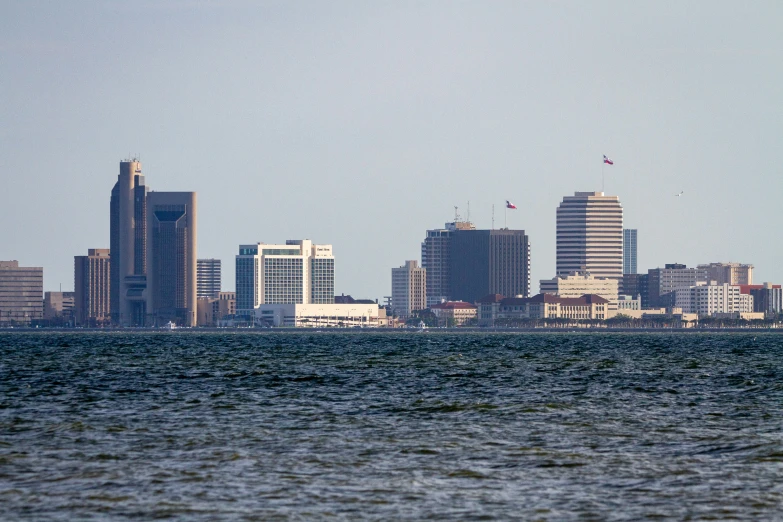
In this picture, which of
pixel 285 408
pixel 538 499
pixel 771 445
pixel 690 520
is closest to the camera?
pixel 690 520

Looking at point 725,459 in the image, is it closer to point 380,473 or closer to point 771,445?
point 771,445

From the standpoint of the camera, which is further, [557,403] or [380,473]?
[557,403]

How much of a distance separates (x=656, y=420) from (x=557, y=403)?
882 centimetres

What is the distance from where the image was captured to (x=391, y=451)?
4175 cm

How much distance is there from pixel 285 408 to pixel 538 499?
1027 inches

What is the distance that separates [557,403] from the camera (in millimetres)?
60125

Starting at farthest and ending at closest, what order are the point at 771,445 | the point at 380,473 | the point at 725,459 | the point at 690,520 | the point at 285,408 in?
the point at 285,408 → the point at 771,445 → the point at 725,459 → the point at 380,473 → the point at 690,520

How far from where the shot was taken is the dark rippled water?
32.0 m

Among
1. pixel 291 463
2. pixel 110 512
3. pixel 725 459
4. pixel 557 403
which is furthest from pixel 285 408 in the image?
pixel 110 512

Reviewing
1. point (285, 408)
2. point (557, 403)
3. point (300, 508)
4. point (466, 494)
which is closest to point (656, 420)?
point (557, 403)

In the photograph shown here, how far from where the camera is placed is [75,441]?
44.3 meters

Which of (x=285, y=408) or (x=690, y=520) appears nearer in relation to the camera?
(x=690, y=520)

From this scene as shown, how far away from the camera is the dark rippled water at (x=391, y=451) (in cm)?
3197

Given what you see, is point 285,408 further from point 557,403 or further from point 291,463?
point 291,463
